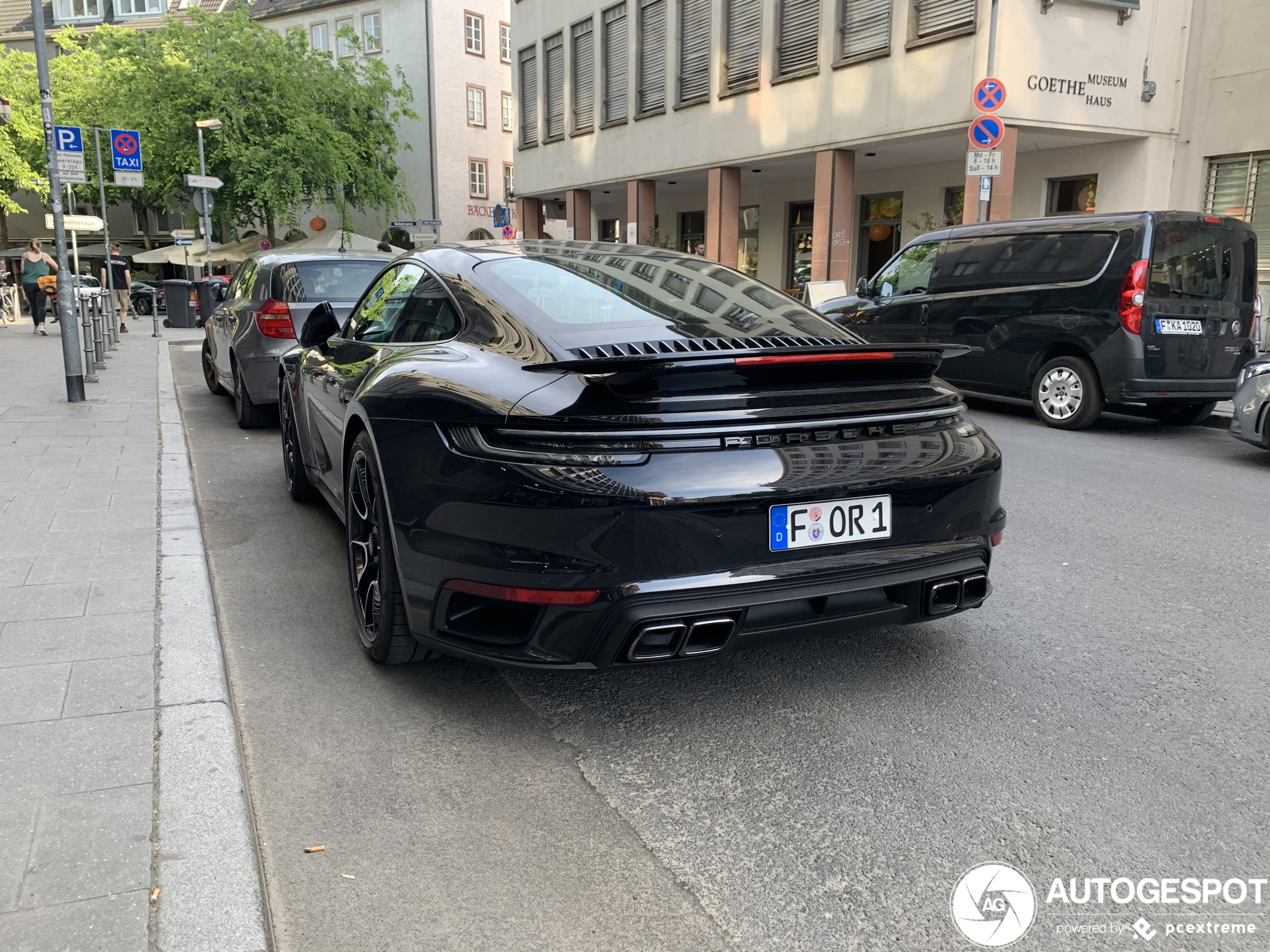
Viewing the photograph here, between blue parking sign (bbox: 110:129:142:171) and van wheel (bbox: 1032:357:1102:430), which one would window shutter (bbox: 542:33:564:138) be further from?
van wheel (bbox: 1032:357:1102:430)

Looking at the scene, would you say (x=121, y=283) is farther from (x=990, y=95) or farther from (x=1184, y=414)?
(x=1184, y=414)

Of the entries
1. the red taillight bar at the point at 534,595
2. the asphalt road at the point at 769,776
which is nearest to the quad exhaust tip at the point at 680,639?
the red taillight bar at the point at 534,595

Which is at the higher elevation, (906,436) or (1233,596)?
(906,436)

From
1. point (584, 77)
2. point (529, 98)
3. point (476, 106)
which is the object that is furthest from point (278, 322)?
point (476, 106)

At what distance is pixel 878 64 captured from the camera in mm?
18062

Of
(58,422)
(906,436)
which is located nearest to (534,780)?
(906,436)

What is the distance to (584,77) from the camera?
29125 mm

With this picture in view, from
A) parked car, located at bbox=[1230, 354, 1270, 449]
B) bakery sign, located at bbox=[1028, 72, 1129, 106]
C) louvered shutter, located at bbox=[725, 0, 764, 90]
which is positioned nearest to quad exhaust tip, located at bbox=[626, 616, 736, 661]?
parked car, located at bbox=[1230, 354, 1270, 449]

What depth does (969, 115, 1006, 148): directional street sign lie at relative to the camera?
41.7 feet

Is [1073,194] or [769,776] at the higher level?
[1073,194]

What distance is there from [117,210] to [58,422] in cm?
5613

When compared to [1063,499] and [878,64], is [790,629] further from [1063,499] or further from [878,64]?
[878,64]

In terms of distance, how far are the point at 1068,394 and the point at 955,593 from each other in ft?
23.1

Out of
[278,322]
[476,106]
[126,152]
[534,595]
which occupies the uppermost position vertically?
[476,106]
